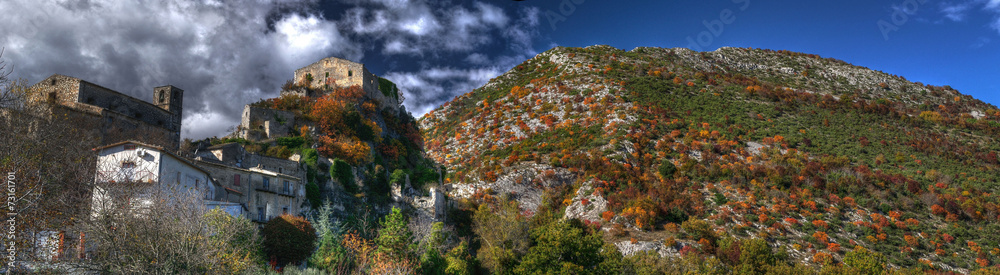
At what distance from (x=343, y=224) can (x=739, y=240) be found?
96.3 ft

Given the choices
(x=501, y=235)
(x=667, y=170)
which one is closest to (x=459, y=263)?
(x=501, y=235)

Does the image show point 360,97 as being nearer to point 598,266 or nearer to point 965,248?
point 598,266

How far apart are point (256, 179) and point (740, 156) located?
46.2 m

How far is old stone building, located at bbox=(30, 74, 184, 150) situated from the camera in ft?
113

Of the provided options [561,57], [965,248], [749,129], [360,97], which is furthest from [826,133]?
[360,97]

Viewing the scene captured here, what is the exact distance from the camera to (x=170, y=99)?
4394 cm

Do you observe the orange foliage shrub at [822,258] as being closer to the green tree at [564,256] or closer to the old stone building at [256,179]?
the green tree at [564,256]

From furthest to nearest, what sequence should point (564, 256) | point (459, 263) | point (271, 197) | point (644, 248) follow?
point (644, 248) < point (271, 197) < point (459, 263) < point (564, 256)

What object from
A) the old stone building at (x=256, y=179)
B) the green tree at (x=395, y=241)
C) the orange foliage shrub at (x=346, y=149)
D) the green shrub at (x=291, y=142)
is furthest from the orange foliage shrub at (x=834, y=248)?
the green shrub at (x=291, y=142)

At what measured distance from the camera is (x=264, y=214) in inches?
1380

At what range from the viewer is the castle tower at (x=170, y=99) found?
43.6 metres

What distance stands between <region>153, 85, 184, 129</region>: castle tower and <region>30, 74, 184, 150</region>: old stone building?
85.8 inches

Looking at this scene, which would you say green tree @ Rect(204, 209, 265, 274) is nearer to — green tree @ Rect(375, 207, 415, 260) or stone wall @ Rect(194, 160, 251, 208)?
stone wall @ Rect(194, 160, 251, 208)

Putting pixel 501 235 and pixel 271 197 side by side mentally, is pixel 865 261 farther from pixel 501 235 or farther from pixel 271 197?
pixel 271 197
